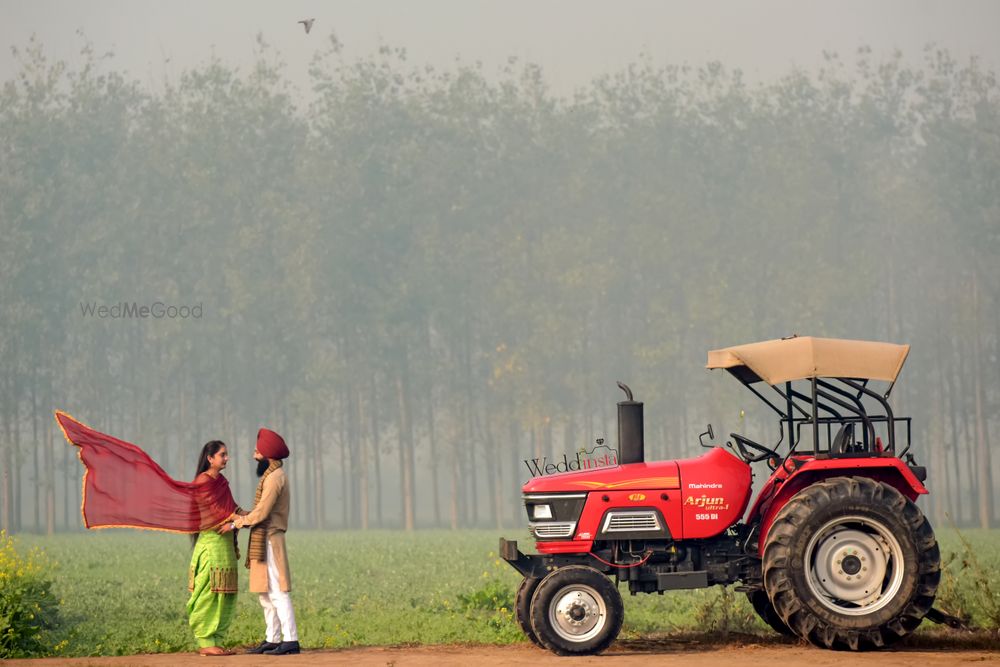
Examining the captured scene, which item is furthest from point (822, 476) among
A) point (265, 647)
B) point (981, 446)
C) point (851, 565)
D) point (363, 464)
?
point (363, 464)

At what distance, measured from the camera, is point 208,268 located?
65.0 meters

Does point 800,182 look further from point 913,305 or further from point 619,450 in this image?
point 619,450

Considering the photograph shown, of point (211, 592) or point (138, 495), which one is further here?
point (138, 495)

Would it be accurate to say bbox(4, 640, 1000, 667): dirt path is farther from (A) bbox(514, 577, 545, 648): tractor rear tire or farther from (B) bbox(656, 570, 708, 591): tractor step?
(B) bbox(656, 570, 708, 591): tractor step

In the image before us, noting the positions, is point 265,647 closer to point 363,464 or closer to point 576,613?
point 576,613

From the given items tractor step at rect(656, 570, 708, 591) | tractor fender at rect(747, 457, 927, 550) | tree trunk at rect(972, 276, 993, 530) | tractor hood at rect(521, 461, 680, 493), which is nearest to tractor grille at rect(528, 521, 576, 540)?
tractor hood at rect(521, 461, 680, 493)

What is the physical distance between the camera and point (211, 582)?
13969 mm

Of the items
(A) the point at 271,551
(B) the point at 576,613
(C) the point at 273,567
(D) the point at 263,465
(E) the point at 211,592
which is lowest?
(B) the point at 576,613

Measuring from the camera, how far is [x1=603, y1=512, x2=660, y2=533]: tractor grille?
13461 millimetres

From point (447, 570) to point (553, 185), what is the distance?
4183 centimetres

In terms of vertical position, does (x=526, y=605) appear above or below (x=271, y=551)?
below

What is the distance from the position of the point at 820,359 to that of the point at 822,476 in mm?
1131

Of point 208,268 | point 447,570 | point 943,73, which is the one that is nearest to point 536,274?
point 208,268

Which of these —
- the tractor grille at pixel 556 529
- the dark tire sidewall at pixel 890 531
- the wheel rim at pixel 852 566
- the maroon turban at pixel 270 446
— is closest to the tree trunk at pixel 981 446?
the wheel rim at pixel 852 566
